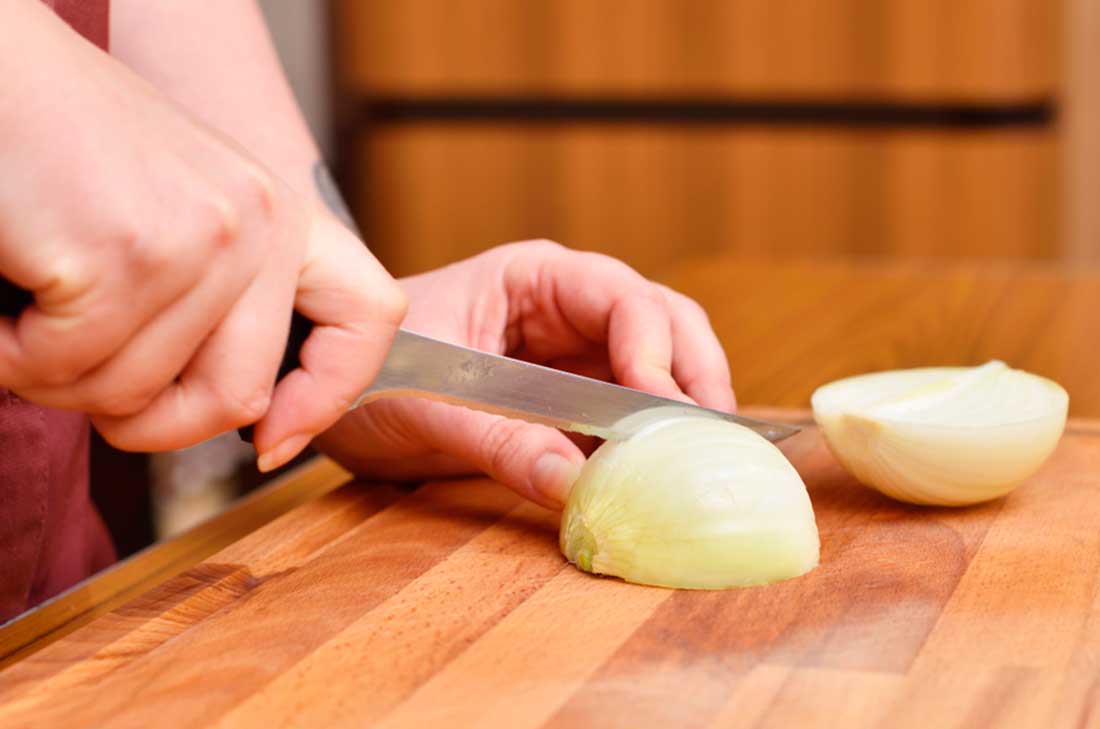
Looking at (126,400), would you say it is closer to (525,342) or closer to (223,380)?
(223,380)

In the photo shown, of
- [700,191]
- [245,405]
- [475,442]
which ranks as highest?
[245,405]

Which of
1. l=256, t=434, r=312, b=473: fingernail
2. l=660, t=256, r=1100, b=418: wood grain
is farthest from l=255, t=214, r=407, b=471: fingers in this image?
l=660, t=256, r=1100, b=418: wood grain

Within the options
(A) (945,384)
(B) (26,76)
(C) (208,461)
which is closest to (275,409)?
(B) (26,76)

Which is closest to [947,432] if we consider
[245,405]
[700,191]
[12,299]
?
[245,405]

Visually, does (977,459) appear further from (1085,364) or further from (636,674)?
(1085,364)

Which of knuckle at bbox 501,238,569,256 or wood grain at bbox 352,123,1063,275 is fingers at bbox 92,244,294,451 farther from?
wood grain at bbox 352,123,1063,275

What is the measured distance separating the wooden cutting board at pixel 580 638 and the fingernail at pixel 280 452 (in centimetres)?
9

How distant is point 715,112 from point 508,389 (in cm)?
216

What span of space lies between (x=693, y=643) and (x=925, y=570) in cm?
16

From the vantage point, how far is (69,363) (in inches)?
22.1

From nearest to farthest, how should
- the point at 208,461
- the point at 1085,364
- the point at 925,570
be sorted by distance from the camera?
1. the point at 925,570
2. the point at 1085,364
3. the point at 208,461

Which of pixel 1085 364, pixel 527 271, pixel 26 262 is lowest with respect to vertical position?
pixel 1085 364

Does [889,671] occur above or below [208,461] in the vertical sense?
above

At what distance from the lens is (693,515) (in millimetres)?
741
